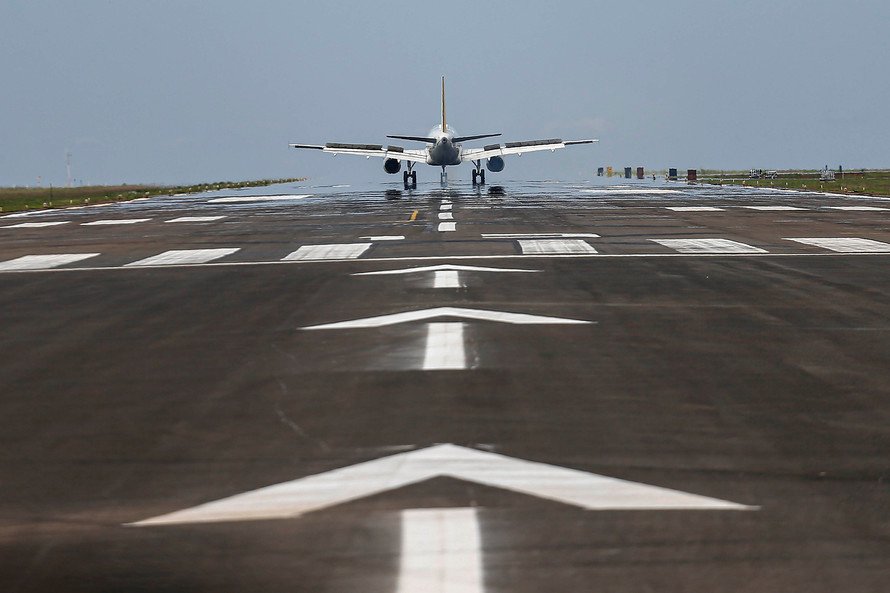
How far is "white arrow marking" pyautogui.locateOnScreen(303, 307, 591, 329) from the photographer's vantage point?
12.6 m

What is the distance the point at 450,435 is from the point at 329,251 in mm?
17568

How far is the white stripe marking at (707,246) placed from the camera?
23.2 meters

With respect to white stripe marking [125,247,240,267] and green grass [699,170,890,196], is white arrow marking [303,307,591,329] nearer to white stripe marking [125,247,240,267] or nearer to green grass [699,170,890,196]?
white stripe marking [125,247,240,267]

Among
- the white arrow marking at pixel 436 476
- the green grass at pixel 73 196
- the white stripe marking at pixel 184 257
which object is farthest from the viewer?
the green grass at pixel 73 196

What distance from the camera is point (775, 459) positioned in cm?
669

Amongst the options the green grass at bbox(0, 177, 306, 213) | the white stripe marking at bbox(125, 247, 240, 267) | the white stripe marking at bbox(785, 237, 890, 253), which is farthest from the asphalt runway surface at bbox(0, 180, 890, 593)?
the green grass at bbox(0, 177, 306, 213)

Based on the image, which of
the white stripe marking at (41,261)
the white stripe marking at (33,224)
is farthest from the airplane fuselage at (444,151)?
the white stripe marking at (41,261)

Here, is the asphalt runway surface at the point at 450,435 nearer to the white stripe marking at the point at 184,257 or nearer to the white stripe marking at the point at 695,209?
the white stripe marking at the point at 184,257

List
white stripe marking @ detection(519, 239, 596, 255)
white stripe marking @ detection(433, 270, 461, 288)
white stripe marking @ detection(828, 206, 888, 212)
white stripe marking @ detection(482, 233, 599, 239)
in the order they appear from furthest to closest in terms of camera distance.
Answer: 1. white stripe marking @ detection(828, 206, 888, 212)
2. white stripe marking @ detection(482, 233, 599, 239)
3. white stripe marking @ detection(519, 239, 596, 255)
4. white stripe marking @ detection(433, 270, 461, 288)

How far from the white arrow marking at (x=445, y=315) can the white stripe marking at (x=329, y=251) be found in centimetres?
965

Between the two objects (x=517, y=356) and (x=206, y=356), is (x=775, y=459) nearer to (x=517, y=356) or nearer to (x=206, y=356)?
(x=517, y=356)

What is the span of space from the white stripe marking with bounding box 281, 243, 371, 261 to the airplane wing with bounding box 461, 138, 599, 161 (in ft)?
219

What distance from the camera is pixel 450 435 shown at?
284 inches

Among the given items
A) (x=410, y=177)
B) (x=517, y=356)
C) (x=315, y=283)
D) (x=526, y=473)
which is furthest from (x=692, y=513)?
(x=410, y=177)
